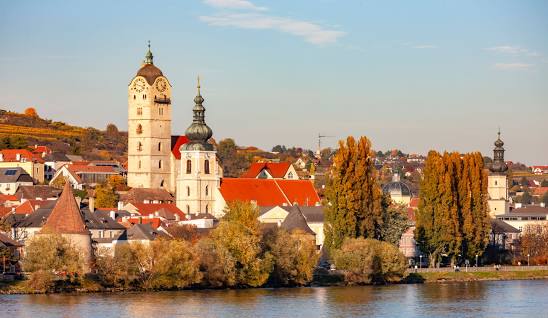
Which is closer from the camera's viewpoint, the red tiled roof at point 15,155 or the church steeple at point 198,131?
the church steeple at point 198,131

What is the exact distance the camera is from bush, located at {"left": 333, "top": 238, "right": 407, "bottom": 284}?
8206cm

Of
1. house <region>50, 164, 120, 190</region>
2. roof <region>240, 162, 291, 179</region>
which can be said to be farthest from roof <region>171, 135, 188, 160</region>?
house <region>50, 164, 120, 190</region>

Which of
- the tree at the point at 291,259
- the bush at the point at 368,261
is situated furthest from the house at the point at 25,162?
the tree at the point at 291,259

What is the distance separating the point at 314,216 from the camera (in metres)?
105

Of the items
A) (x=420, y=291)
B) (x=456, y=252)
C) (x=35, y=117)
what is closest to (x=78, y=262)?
(x=420, y=291)

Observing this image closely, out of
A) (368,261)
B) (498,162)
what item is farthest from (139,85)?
(368,261)

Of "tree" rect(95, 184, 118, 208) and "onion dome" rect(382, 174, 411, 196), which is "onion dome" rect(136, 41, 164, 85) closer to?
"tree" rect(95, 184, 118, 208)

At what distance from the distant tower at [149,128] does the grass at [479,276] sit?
38686 mm

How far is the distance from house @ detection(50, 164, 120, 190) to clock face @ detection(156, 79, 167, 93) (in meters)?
11.6

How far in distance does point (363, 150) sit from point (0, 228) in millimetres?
21805

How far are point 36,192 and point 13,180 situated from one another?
11334 mm

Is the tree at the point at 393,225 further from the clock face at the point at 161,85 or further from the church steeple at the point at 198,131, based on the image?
the clock face at the point at 161,85

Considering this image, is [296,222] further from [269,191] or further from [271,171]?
[271,171]

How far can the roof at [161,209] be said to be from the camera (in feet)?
339
